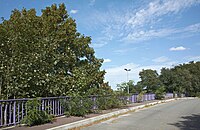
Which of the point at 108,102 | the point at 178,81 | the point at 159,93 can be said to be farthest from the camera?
the point at 178,81

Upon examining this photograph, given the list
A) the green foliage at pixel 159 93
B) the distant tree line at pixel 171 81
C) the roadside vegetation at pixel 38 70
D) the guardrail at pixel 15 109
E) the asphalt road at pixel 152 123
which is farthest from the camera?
the distant tree line at pixel 171 81

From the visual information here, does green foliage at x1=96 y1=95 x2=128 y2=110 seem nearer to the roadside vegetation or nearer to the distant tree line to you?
the roadside vegetation

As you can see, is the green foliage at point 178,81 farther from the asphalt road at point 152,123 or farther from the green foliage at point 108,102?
the asphalt road at point 152,123

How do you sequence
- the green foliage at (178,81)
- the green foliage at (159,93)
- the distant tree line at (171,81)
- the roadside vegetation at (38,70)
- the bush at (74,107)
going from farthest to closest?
the green foliage at (178,81) < the distant tree line at (171,81) < the green foliage at (159,93) < the bush at (74,107) < the roadside vegetation at (38,70)

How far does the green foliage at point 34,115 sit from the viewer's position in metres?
9.04

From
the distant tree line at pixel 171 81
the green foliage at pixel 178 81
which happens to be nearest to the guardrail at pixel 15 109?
the distant tree line at pixel 171 81

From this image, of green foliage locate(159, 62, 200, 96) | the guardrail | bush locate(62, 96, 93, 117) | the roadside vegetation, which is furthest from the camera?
green foliage locate(159, 62, 200, 96)

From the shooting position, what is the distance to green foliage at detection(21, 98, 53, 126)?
904cm

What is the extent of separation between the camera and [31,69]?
420 inches

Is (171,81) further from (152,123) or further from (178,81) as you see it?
(152,123)

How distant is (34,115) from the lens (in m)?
9.11

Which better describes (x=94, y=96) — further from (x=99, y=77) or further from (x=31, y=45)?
(x=99, y=77)

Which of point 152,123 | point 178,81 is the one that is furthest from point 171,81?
point 152,123

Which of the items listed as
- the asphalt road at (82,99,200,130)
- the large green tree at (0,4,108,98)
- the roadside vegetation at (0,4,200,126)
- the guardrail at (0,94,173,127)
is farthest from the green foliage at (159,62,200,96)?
the guardrail at (0,94,173,127)
